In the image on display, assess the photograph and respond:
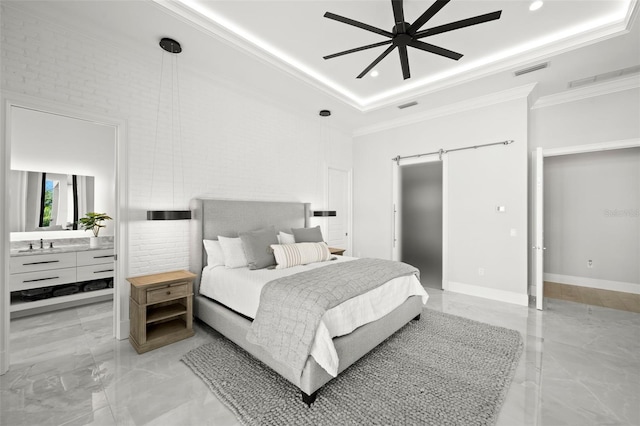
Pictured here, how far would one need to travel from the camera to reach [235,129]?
387 cm

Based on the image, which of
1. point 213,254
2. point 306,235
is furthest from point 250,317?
point 306,235

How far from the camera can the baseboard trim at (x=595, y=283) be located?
4348 mm

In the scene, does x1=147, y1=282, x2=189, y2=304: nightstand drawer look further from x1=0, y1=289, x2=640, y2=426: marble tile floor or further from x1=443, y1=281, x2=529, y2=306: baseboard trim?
x1=443, y1=281, x2=529, y2=306: baseboard trim

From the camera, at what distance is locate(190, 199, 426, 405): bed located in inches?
76.8

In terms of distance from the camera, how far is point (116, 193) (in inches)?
112

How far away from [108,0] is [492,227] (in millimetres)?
5308

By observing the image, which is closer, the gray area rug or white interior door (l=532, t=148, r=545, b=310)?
the gray area rug

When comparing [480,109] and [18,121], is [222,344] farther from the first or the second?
[480,109]

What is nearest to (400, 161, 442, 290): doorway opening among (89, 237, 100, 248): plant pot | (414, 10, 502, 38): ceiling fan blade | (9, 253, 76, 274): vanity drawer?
(414, 10, 502, 38): ceiling fan blade

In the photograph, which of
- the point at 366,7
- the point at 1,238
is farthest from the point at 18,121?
the point at 366,7

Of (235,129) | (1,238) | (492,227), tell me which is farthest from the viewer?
(492,227)

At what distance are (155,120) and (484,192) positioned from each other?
4.73 meters

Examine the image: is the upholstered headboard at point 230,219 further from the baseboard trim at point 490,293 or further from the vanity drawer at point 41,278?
the baseboard trim at point 490,293

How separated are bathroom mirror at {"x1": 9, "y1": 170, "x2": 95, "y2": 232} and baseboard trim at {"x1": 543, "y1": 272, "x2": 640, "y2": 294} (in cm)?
806
